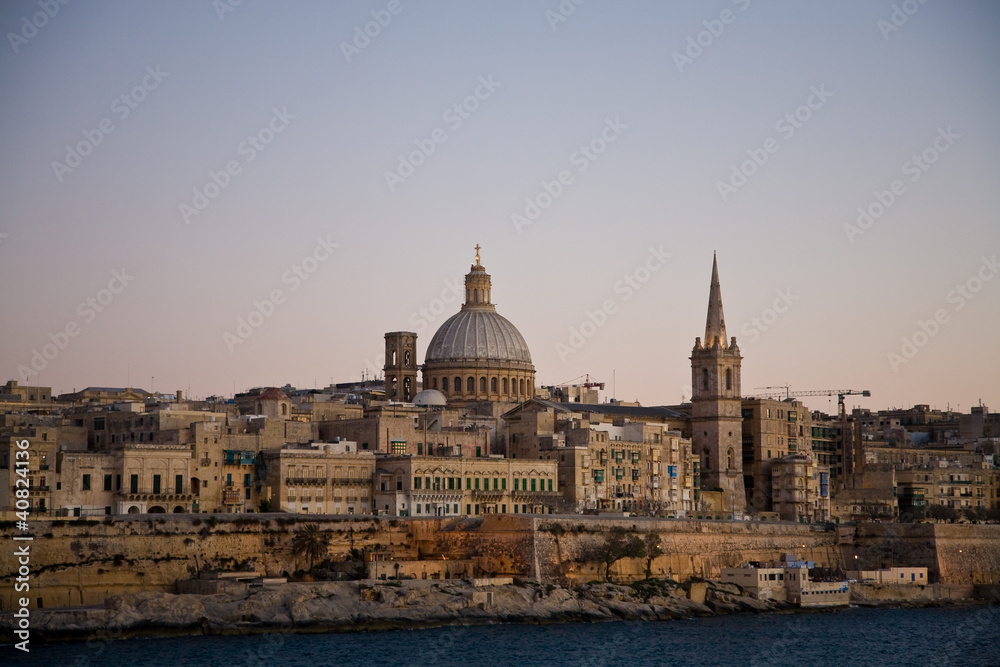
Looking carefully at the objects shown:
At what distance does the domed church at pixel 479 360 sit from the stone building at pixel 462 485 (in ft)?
60.8

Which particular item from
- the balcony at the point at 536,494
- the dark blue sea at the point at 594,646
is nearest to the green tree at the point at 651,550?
the dark blue sea at the point at 594,646

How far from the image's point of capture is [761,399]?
319 ft

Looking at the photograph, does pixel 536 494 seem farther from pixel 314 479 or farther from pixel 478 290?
pixel 478 290

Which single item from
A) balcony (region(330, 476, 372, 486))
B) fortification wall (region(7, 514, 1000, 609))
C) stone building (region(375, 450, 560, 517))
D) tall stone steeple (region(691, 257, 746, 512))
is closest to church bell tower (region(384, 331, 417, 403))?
tall stone steeple (region(691, 257, 746, 512))

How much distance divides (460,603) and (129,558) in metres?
12.0

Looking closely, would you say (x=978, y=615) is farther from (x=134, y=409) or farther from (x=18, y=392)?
(x=18, y=392)

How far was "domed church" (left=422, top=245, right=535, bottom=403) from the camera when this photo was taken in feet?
330

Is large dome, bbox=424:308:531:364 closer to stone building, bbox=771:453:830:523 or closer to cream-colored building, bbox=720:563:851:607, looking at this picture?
stone building, bbox=771:453:830:523

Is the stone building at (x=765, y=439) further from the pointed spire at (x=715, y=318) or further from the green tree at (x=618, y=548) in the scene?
the green tree at (x=618, y=548)

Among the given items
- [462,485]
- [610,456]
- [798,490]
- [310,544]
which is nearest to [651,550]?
[462,485]

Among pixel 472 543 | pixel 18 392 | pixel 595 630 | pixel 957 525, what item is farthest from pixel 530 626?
pixel 18 392

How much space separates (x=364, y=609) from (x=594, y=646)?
8320 millimetres

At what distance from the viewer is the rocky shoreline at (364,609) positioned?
2315 inches

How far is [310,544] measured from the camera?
226 ft
